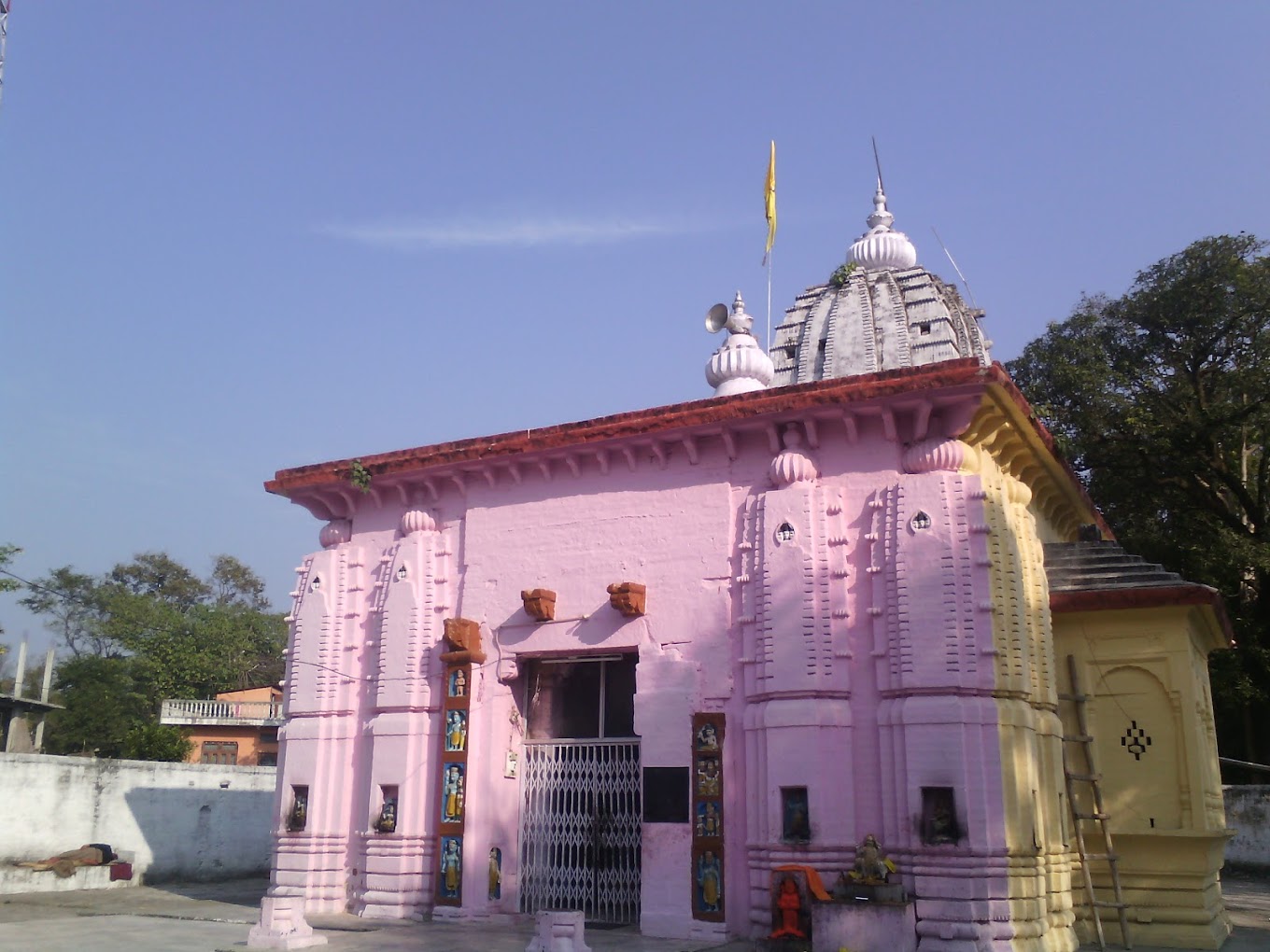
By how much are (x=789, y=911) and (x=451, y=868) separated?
4250 mm

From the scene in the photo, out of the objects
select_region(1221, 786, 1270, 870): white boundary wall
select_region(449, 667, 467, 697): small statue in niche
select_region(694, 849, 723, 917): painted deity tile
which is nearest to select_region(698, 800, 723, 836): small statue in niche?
select_region(694, 849, 723, 917): painted deity tile

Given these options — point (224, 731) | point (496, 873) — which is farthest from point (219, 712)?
point (496, 873)

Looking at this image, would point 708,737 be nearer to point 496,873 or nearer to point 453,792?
point 496,873

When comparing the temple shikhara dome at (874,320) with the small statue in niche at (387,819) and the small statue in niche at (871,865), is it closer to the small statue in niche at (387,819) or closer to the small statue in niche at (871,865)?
the small statue in niche at (387,819)

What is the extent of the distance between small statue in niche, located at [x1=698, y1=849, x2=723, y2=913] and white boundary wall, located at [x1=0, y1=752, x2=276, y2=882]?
1194 centimetres

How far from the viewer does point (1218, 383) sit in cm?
2467

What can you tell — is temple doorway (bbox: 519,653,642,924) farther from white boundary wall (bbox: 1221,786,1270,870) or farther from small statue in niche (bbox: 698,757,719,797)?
white boundary wall (bbox: 1221,786,1270,870)

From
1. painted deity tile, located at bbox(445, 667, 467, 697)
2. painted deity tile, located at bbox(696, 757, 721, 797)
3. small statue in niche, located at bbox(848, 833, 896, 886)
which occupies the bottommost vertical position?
small statue in niche, located at bbox(848, 833, 896, 886)

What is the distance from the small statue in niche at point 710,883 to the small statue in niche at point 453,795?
3039 mm

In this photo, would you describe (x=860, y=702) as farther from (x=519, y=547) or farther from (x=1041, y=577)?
(x=519, y=547)

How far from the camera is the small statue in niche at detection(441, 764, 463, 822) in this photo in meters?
12.6

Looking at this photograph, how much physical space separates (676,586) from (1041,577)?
12.7 feet

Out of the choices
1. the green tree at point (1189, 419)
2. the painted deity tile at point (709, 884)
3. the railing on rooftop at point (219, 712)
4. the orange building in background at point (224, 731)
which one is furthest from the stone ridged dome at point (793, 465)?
the railing on rooftop at point (219, 712)

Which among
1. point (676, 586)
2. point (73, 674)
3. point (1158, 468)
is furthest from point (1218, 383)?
point (73, 674)
